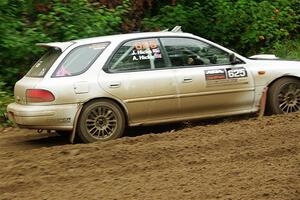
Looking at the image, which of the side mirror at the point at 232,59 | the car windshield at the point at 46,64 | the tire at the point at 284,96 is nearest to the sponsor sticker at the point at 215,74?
the side mirror at the point at 232,59

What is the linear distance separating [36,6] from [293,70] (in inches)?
241

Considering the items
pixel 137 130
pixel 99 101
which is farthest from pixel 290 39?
pixel 99 101

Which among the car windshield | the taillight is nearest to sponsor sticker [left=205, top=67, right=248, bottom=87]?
the car windshield

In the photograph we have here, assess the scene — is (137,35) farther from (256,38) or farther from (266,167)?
(256,38)

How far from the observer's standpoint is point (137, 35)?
876 cm

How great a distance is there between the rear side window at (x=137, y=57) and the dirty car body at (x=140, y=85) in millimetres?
14

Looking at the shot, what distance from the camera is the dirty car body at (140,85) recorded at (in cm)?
808

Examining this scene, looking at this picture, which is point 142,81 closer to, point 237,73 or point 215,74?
point 215,74

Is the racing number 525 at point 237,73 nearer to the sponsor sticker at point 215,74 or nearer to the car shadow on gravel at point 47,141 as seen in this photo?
the sponsor sticker at point 215,74

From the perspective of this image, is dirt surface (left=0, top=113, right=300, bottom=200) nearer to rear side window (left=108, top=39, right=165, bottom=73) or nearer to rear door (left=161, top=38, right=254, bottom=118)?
rear door (left=161, top=38, right=254, bottom=118)

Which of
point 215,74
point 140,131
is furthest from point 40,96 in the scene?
point 215,74

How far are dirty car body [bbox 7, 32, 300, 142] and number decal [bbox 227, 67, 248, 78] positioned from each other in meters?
0.02

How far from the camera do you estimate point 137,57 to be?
8.59 meters

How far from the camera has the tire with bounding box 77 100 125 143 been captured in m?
8.13
